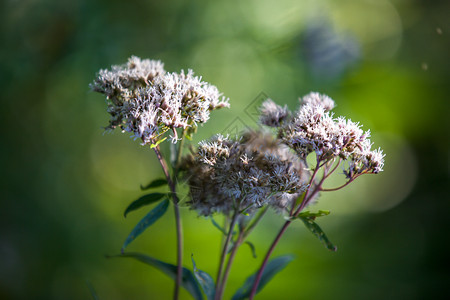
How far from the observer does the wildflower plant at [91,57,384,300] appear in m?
0.52

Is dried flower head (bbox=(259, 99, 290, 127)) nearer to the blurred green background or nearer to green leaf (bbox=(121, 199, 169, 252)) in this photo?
green leaf (bbox=(121, 199, 169, 252))

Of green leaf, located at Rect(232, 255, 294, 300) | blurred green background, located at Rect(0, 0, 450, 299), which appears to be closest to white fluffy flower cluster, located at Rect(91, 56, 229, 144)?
green leaf, located at Rect(232, 255, 294, 300)

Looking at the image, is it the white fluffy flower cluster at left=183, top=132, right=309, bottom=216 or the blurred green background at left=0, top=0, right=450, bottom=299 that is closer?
the white fluffy flower cluster at left=183, top=132, right=309, bottom=216

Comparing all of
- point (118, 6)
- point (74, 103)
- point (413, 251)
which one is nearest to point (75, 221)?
point (74, 103)

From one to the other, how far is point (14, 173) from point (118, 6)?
3.40 ft

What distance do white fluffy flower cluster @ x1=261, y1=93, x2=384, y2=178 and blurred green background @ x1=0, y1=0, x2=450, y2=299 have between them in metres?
1.23

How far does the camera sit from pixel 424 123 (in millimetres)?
2412

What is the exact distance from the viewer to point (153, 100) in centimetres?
51

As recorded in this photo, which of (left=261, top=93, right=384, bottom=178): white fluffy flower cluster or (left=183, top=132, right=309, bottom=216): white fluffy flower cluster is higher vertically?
(left=261, top=93, right=384, bottom=178): white fluffy flower cluster

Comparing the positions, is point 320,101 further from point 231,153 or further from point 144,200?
point 144,200

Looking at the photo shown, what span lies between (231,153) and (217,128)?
1162mm

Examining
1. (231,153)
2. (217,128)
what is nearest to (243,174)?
(231,153)

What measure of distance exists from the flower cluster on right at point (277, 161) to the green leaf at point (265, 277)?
0.15 m

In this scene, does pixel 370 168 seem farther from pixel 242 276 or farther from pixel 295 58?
pixel 295 58
